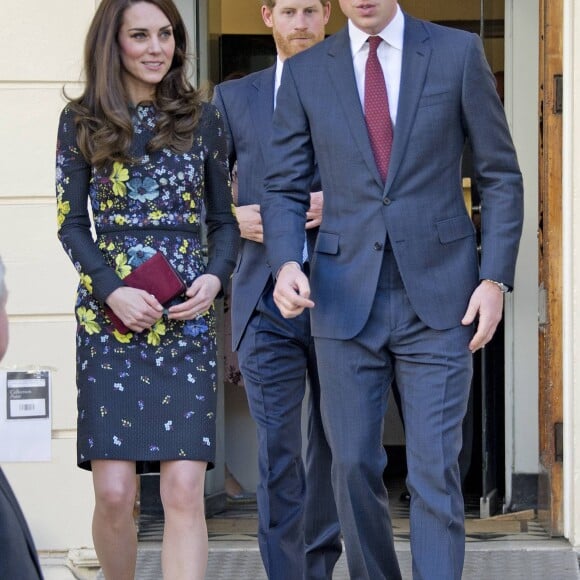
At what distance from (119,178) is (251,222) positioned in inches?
27.4

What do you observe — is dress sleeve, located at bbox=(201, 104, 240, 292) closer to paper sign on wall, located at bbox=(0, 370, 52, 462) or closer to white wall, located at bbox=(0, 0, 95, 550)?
white wall, located at bbox=(0, 0, 95, 550)

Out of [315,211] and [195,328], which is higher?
[315,211]

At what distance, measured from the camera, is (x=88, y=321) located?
→ 4301mm

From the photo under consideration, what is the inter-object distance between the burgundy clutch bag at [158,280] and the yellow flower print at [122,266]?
4 centimetres

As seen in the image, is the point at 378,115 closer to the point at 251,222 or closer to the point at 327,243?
the point at 327,243

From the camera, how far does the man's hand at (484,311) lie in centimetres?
413

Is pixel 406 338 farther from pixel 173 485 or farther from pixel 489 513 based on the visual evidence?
pixel 489 513

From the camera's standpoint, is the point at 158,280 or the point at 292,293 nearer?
the point at 292,293

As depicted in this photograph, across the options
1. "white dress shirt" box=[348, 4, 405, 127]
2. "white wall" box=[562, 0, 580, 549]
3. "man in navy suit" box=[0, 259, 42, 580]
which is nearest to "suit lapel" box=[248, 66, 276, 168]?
"white dress shirt" box=[348, 4, 405, 127]

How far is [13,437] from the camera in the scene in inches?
223

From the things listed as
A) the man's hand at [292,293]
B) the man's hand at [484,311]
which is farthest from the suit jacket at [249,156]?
the man's hand at [484,311]

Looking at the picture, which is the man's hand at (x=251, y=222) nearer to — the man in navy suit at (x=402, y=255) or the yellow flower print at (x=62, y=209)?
the man in navy suit at (x=402, y=255)

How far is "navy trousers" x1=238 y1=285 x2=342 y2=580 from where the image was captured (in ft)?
15.5

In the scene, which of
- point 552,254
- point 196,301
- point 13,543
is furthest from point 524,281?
point 13,543
